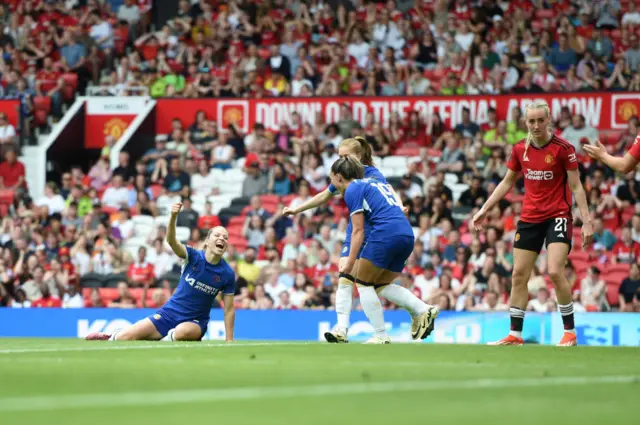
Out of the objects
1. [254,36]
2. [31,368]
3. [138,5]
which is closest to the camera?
[31,368]

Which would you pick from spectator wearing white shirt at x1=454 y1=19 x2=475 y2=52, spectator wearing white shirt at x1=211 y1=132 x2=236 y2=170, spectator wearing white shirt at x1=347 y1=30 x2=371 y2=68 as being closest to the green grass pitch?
spectator wearing white shirt at x1=211 y1=132 x2=236 y2=170

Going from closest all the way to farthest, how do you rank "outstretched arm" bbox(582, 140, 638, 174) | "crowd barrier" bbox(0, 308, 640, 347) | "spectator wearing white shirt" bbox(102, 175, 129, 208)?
"outstretched arm" bbox(582, 140, 638, 174), "crowd barrier" bbox(0, 308, 640, 347), "spectator wearing white shirt" bbox(102, 175, 129, 208)

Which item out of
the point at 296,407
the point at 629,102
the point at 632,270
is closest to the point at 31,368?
the point at 296,407

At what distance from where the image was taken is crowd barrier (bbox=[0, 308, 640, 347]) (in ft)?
55.3

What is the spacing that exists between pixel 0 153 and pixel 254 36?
603 cm

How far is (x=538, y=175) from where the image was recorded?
426 inches

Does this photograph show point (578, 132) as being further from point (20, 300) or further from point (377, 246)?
point (377, 246)

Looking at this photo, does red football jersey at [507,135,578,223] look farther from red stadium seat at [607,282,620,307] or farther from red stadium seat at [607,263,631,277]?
red stadium seat at [607,263,631,277]

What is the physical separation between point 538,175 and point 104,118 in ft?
56.2

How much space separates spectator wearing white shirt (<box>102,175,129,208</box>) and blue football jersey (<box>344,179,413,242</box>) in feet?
43.2

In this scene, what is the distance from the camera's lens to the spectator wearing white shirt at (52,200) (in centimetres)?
2381

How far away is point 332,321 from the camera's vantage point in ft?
59.0

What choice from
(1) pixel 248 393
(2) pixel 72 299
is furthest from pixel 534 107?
(2) pixel 72 299

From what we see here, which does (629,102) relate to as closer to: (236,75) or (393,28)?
(393,28)
